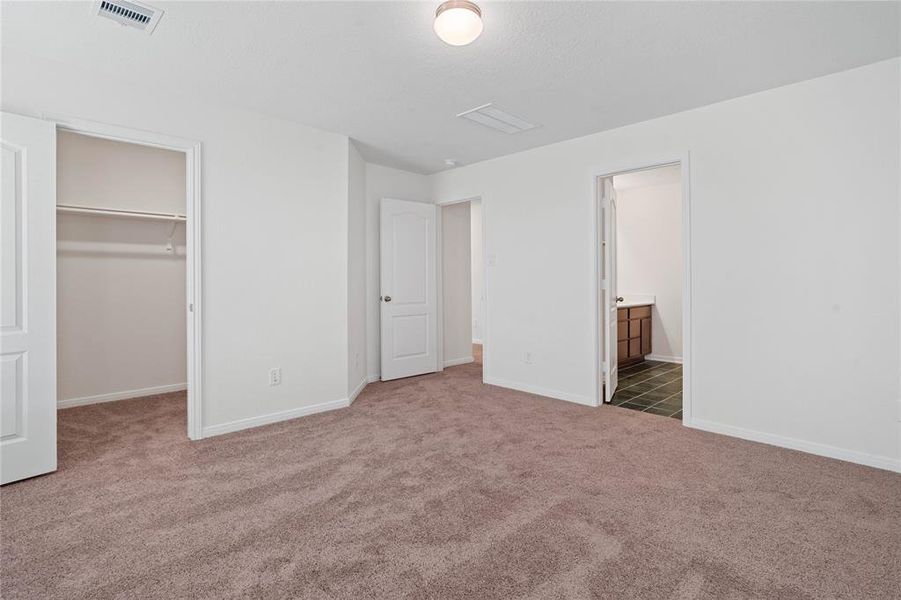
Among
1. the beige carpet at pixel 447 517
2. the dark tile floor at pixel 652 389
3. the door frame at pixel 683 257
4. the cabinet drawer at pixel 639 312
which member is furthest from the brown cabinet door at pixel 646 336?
the beige carpet at pixel 447 517

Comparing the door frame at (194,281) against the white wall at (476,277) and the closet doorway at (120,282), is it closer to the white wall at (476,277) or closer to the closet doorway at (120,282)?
the closet doorway at (120,282)

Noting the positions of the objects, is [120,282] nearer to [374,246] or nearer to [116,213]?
[116,213]

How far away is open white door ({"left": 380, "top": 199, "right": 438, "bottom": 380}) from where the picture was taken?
16.4 feet

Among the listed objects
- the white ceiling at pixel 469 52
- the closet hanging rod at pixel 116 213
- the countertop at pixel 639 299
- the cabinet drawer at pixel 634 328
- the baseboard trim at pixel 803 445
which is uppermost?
the white ceiling at pixel 469 52

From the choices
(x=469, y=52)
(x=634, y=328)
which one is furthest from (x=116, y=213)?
(x=634, y=328)

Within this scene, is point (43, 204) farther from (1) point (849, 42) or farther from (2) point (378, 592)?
(1) point (849, 42)

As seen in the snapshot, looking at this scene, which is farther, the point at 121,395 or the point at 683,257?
the point at 121,395

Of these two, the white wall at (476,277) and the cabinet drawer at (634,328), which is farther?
the white wall at (476,277)

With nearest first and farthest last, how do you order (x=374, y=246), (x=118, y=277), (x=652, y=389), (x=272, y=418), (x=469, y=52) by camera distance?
1. (x=469, y=52)
2. (x=272, y=418)
3. (x=118, y=277)
4. (x=652, y=389)
5. (x=374, y=246)

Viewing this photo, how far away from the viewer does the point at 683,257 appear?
3471 mm

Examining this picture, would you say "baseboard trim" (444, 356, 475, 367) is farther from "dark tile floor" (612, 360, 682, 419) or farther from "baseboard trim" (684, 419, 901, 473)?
"baseboard trim" (684, 419, 901, 473)

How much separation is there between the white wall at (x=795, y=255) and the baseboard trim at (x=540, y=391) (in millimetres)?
301

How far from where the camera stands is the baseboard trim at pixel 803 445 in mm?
2664

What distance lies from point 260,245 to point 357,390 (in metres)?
1.73
